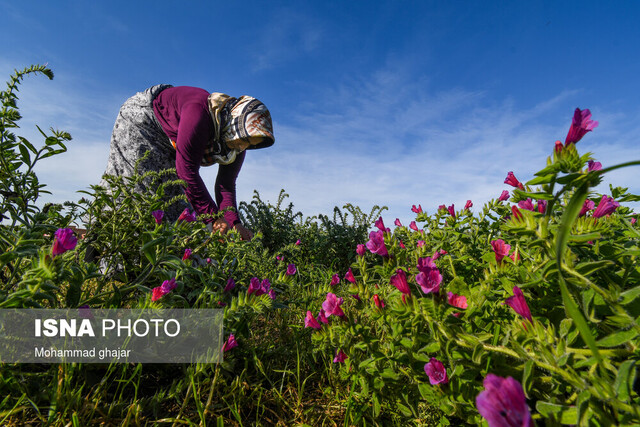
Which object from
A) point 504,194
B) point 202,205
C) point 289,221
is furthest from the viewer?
point 289,221

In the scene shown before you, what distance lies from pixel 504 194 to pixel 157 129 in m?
3.32

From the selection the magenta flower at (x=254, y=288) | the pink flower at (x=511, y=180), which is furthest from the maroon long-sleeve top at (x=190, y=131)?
the pink flower at (x=511, y=180)

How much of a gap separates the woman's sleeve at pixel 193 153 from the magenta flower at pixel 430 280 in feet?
8.74

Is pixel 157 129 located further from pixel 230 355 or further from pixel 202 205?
pixel 230 355

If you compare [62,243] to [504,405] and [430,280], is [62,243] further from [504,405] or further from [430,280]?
[504,405]

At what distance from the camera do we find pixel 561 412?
73cm

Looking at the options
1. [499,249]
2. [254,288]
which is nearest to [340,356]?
[254,288]

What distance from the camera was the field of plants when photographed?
765 millimetres

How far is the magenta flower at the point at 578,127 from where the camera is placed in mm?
814

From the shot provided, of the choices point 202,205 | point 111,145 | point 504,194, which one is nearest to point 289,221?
point 202,205

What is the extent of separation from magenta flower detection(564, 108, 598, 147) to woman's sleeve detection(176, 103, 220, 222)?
296cm

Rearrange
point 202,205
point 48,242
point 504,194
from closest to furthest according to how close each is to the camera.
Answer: point 48,242 < point 504,194 < point 202,205

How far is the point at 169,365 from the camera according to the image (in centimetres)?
154

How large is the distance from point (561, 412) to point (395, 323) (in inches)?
21.7
